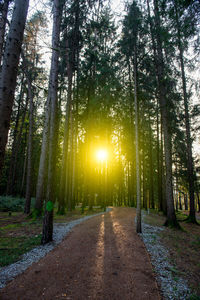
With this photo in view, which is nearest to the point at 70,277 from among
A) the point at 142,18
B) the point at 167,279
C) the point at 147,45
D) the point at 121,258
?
the point at 121,258

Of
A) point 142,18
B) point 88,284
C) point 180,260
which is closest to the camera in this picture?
point 88,284

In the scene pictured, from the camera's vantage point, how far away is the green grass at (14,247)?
4.27m

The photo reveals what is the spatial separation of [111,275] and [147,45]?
11.6 meters

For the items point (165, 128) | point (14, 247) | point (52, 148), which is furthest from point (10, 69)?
point (165, 128)

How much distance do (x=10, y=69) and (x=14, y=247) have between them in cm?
540

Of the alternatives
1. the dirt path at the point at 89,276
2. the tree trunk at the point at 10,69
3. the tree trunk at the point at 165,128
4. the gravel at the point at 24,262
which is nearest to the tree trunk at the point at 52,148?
the gravel at the point at 24,262

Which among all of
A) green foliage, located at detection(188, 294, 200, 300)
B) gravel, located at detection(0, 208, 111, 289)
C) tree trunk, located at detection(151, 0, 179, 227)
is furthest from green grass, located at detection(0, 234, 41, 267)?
tree trunk, located at detection(151, 0, 179, 227)

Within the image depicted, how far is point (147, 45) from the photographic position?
9.75 meters

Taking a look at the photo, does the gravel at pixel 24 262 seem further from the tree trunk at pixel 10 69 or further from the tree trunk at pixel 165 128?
the tree trunk at pixel 165 128

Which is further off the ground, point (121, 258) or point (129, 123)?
point (129, 123)

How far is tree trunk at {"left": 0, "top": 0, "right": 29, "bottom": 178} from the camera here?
2.87m

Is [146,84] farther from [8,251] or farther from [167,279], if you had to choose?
[8,251]

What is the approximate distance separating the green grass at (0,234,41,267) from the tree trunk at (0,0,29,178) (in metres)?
3.09

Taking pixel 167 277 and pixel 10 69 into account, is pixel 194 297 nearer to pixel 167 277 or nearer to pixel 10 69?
pixel 167 277
